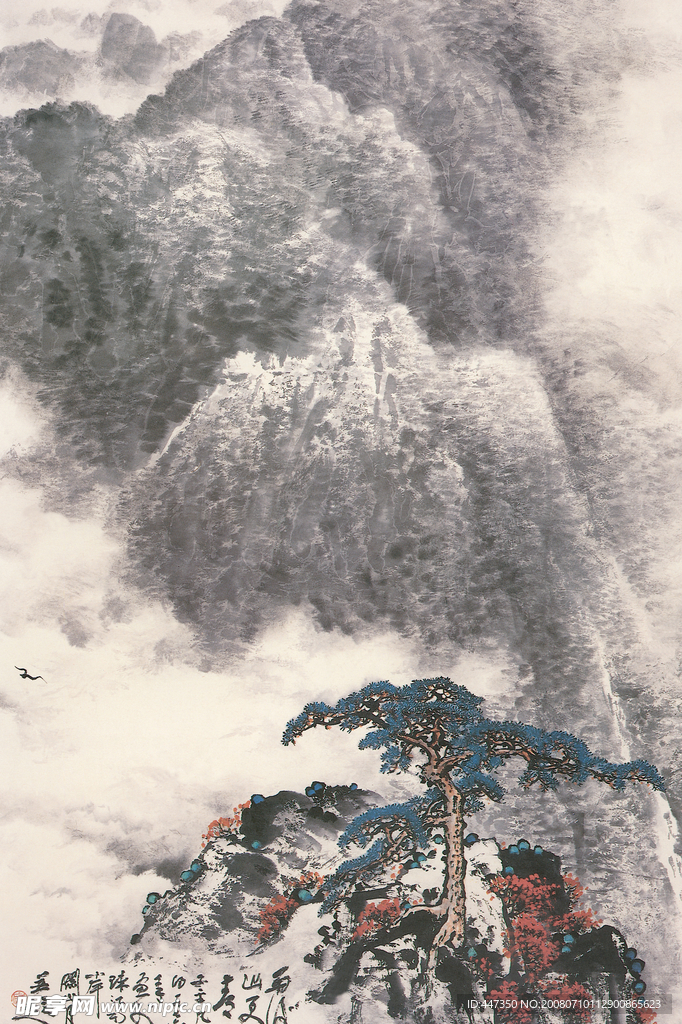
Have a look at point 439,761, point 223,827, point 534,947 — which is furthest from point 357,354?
point 534,947

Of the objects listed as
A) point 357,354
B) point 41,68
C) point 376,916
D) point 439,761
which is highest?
point 41,68

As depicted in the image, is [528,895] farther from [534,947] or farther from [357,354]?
[357,354]

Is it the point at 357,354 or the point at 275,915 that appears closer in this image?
Answer: the point at 275,915

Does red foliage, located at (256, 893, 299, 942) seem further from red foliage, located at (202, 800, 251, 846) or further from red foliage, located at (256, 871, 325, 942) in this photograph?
red foliage, located at (202, 800, 251, 846)

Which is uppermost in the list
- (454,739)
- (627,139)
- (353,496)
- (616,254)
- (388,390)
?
(627,139)

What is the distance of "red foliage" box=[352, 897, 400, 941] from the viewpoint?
204cm

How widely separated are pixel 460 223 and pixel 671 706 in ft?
5.69

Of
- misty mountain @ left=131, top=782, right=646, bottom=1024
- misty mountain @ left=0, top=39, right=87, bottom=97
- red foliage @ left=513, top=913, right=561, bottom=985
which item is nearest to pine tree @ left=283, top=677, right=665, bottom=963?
misty mountain @ left=131, top=782, right=646, bottom=1024

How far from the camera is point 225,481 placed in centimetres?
214

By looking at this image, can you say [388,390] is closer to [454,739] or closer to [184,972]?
[454,739]

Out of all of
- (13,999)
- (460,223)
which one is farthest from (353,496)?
→ (13,999)

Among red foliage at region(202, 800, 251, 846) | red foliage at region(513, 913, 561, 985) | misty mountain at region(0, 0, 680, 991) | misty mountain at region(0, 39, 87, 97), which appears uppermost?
misty mountain at region(0, 39, 87, 97)

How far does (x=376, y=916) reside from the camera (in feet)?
6.72

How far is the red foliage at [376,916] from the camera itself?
2.04 metres
